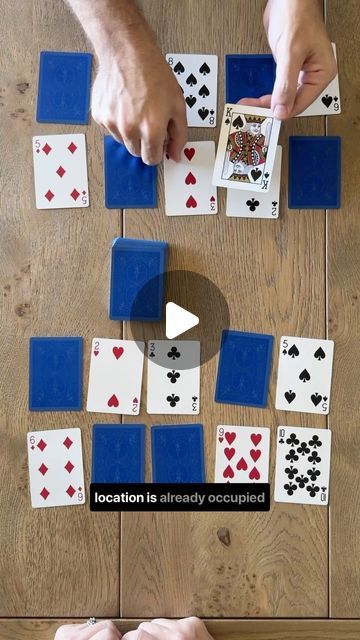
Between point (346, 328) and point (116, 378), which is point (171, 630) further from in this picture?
point (346, 328)

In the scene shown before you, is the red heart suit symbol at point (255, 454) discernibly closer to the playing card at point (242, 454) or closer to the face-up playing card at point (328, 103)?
the playing card at point (242, 454)

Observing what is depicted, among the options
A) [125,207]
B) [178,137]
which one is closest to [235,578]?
[125,207]

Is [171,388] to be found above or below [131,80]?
below

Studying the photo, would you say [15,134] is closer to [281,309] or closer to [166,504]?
[281,309]

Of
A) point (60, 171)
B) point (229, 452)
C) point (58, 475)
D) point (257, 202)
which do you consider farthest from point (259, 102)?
point (58, 475)

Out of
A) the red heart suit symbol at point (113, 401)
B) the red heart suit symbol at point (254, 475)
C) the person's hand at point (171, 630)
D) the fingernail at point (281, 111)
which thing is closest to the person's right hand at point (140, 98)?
the fingernail at point (281, 111)
